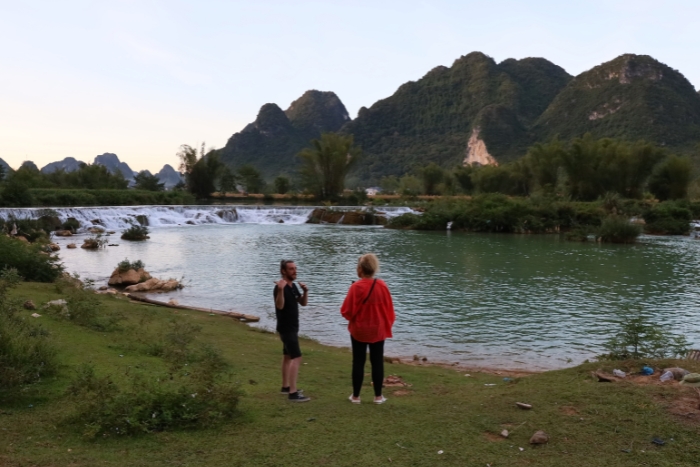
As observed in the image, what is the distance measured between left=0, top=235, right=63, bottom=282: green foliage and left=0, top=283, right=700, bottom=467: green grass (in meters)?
7.01

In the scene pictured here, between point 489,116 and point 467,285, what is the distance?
3866 inches

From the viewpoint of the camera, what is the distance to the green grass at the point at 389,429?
3.45m

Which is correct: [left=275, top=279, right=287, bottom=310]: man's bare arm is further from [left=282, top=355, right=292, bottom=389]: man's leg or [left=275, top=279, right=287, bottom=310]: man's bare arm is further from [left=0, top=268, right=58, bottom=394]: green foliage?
[left=0, top=268, right=58, bottom=394]: green foliage

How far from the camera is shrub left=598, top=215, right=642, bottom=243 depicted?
27719 millimetres

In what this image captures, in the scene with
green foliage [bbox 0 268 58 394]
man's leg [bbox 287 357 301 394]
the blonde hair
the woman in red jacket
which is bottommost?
man's leg [bbox 287 357 301 394]

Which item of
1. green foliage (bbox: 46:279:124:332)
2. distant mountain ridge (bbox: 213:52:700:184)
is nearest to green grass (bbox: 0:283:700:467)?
green foliage (bbox: 46:279:124:332)

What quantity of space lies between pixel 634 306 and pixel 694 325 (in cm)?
177

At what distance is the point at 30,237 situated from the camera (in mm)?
24516

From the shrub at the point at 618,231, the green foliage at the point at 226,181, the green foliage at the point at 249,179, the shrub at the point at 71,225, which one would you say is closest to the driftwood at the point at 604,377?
the shrub at the point at 618,231

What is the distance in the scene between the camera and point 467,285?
49.1ft

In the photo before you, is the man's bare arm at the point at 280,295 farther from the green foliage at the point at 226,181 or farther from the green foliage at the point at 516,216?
the green foliage at the point at 226,181

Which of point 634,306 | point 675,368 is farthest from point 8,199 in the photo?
point 675,368

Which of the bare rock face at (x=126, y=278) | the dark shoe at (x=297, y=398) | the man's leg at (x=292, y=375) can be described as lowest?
the bare rock face at (x=126, y=278)

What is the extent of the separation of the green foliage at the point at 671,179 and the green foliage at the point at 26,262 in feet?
154
